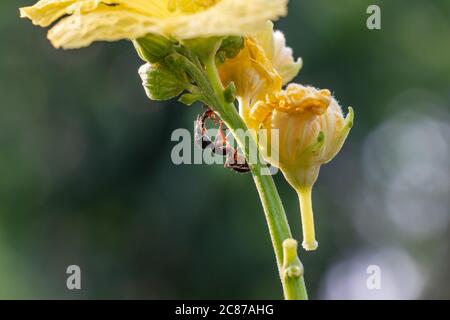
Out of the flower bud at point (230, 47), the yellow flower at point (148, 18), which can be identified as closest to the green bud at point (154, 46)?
the yellow flower at point (148, 18)

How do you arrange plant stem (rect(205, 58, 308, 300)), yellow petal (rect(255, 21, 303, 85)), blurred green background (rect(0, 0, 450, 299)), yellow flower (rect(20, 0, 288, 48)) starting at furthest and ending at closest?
blurred green background (rect(0, 0, 450, 299)), yellow petal (rect(255, 21, 303, 85)), plant stem (rect(205, 58, 308, 300)), yellow flower (rect(20, 0, 288, 48))

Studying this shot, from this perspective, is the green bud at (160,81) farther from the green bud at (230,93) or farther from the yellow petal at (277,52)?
the yellow petal at (277,52)

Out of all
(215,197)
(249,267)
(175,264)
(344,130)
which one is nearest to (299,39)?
(215,197)

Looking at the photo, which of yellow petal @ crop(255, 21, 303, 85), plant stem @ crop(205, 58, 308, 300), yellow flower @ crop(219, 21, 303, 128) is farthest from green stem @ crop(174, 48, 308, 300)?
yellow petal @ crop(255, 21, 303, 85)

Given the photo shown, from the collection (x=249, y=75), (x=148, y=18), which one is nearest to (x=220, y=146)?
(x=249, y=75)

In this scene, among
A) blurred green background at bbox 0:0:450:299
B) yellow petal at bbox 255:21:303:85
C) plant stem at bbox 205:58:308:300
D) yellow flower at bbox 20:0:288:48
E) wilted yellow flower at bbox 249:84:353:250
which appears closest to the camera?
yellow flower at bbox 20:0:288:48

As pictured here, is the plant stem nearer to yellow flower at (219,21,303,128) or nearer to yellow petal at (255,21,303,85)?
yellow flower at (219,21,303,128)
